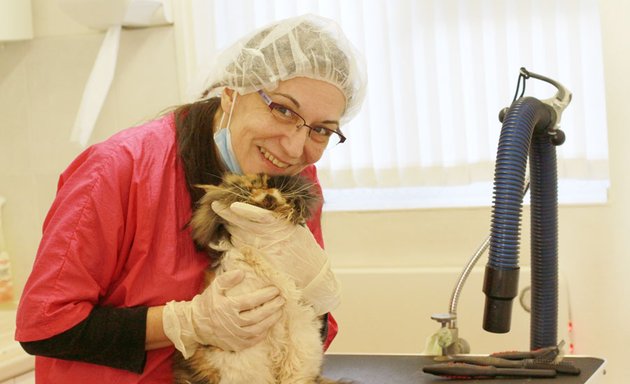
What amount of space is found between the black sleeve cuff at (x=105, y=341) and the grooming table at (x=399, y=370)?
428mm

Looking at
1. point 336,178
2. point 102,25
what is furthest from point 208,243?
point 102,25

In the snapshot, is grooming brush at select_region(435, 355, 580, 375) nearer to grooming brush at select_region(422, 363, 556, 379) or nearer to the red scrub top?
A: grooming brush at select_region(422, 363, 556, 379)

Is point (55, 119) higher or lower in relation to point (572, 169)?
A: higher

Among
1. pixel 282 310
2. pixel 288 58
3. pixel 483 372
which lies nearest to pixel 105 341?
pixel 282 310

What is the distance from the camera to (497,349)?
7.61 feet

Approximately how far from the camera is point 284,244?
1347 mm

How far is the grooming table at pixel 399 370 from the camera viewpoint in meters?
1.54

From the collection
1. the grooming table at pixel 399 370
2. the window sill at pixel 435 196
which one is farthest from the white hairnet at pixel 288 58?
the window sill at pixel 435 196

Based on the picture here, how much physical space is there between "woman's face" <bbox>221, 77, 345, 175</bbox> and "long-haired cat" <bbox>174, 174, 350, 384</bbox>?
4.6 inches

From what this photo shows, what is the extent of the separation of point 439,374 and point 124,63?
5.29 feet

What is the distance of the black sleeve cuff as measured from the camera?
1371 millimetres

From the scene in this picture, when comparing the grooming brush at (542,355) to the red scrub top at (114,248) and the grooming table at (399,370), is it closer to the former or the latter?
the grooming table at (399,370)

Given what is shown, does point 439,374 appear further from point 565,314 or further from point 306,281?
point 565,314

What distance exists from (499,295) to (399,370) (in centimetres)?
30
